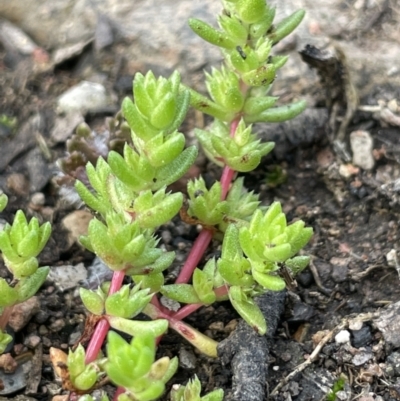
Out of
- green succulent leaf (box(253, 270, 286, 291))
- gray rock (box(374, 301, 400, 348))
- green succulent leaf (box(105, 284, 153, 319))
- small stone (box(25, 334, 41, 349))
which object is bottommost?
gray rock (box(374, 301, 400, 348))

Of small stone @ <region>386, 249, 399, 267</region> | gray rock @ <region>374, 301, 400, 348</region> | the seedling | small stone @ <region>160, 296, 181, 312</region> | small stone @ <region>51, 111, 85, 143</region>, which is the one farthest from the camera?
small stone @ <region>51, 111, 85, 143</region>

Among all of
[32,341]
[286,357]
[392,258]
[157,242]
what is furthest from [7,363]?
[392,258]

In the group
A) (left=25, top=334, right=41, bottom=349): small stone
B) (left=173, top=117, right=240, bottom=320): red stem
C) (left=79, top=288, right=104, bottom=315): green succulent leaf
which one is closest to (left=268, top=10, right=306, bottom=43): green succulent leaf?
(left=173, top=117, right=240, bottom=320): red stem

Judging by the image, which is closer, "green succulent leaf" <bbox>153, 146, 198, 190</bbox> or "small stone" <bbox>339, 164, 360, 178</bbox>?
"green succulent leaf" <bbox>153, 146, 198, 190</bbox>

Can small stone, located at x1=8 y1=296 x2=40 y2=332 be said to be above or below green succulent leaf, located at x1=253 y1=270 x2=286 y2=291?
below

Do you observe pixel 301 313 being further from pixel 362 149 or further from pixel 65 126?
pixel 65 126

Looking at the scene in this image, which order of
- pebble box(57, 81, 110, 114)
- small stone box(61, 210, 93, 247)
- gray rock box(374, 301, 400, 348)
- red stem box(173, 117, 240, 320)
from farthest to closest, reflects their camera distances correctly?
pebble box(57, 81, 110, 114), small stone box(61, 210, 93, 247), red stem box(173, 117, 240, 320), gray rock box(374, 301, 400, 348)

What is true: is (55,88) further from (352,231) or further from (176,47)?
(352,231)

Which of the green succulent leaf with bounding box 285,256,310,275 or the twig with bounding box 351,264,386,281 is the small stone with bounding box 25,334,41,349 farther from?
the twig with bounding box 351,264,386,281
